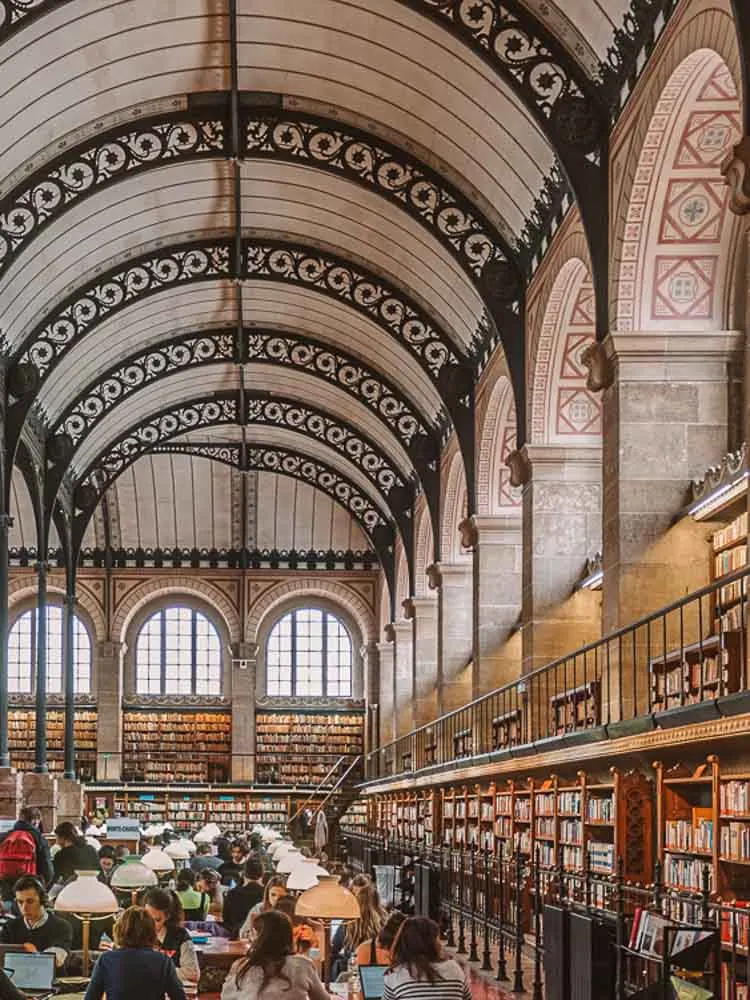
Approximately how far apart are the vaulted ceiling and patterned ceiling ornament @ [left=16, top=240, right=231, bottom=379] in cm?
4

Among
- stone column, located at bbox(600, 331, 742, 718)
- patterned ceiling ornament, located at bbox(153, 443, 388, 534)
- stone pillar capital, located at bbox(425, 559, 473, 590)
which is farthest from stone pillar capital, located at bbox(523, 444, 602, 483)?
patterned ceiling ornament, located at bbox(153, 443, 388, 534)

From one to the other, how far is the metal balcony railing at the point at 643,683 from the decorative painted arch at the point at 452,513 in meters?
5.09

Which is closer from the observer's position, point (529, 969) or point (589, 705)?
point (529, 969)

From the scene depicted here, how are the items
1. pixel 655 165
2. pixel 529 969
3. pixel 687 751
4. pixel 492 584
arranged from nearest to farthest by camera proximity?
1. pixel 687 751
2. pixel 655 165
3. pixel 529 969
4. pixel 492 584

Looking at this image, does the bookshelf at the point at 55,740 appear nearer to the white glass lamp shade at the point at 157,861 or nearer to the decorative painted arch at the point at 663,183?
the white glass lamp shade at the point at 157,861

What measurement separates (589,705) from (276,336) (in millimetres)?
15326

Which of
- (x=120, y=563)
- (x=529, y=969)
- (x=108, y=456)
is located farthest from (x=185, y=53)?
(x=120, y=563)

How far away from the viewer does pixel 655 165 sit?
14.4 m

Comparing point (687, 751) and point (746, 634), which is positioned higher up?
point (746, 634)

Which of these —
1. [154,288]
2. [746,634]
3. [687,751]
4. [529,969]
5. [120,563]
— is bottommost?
[529,969]

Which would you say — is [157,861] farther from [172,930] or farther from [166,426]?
[166,426]

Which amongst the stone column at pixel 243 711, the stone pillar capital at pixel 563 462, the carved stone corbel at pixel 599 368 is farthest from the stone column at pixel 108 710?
the carved stone corbel at pixel 599 368

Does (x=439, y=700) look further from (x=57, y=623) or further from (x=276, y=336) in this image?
(x=57, y=623)

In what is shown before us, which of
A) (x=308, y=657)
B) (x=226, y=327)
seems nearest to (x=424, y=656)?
(x=226, y=327)
